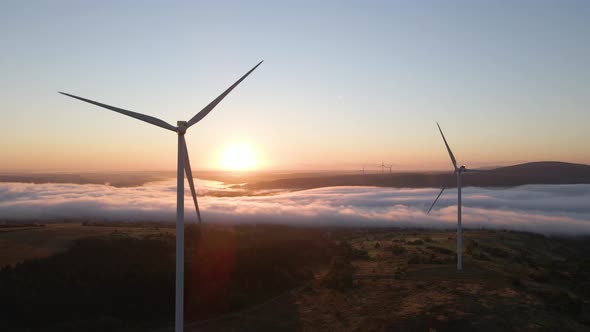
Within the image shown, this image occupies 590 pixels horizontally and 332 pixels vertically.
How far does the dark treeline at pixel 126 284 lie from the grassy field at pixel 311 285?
0.14 metres

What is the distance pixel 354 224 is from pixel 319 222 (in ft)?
35.1

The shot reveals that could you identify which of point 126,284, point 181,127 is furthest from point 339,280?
point 181,127

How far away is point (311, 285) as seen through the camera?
41344mm

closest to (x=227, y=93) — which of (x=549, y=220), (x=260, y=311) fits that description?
(x=260, y=311)

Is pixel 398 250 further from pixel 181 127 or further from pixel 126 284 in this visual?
pixel 181 127

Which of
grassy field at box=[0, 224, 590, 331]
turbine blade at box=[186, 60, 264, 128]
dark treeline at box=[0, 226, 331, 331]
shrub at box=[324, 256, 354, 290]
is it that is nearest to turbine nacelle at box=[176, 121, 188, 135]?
turbine blade at box=[186, 60, 264, 128]

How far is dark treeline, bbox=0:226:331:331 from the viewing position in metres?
30.7

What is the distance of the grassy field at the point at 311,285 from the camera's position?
96.0ft

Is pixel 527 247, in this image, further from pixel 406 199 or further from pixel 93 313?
pixel 406 199

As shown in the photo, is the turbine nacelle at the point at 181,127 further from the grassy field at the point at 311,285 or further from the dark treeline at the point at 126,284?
the dark treeline at the point at 126,284

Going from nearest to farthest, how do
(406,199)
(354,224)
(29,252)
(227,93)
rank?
(227,93)
(29,252)
(354,224)
(406,199)

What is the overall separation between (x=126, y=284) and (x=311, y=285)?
17.6 m

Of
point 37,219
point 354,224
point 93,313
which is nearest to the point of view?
point 93,313

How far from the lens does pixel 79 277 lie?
35.3 metres
